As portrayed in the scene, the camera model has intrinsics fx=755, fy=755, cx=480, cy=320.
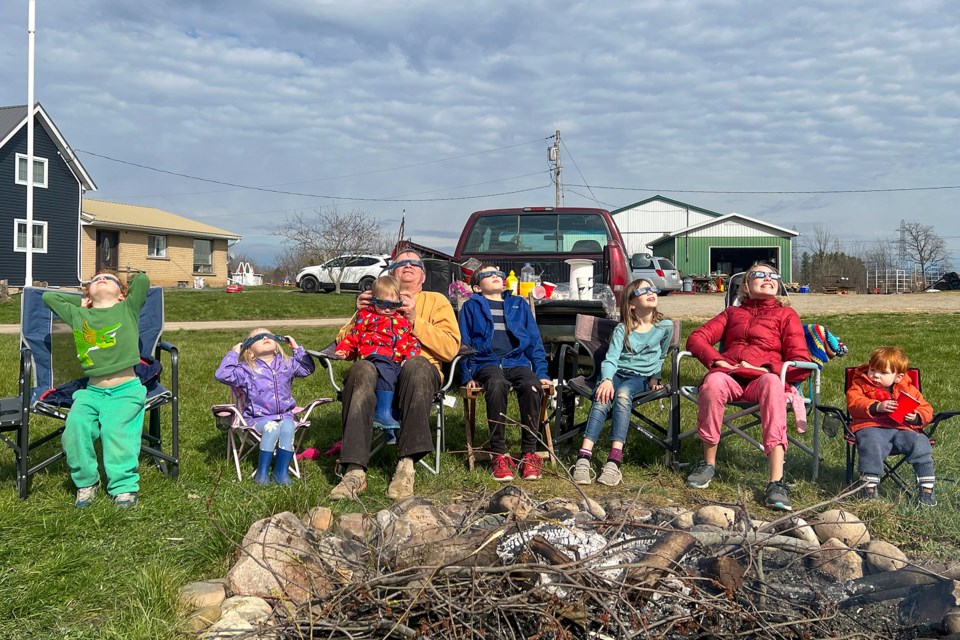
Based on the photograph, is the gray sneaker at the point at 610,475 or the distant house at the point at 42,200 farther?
the distant house at the point at 42,200

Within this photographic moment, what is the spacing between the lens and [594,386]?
14.5 feet

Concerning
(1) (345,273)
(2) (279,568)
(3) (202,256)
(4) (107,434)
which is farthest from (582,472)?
(3) (202,256)

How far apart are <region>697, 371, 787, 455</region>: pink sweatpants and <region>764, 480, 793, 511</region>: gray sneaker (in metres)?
0.17

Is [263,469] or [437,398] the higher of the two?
[437,398]

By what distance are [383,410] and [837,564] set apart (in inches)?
86.8

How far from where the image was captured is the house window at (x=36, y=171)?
2386cm

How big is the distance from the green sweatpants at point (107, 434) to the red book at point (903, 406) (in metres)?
3.56

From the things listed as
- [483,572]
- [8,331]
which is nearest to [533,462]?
[483,572]

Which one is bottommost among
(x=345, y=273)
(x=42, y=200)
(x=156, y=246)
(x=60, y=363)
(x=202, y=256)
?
(x=60, y=363)

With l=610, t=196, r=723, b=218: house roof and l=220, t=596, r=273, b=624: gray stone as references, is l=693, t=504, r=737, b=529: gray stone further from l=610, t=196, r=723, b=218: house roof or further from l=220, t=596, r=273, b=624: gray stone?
l=610, t=196, r=723, b=218: house roof

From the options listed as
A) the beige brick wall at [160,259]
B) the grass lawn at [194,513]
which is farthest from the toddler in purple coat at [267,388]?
the beige brick wall at [160,259]

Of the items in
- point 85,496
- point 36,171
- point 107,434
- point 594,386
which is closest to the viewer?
point 85,496

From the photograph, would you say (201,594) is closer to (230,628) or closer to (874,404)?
(230,628)

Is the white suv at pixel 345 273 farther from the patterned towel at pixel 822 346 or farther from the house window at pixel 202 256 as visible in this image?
the patterned towel at pixel 822 346
